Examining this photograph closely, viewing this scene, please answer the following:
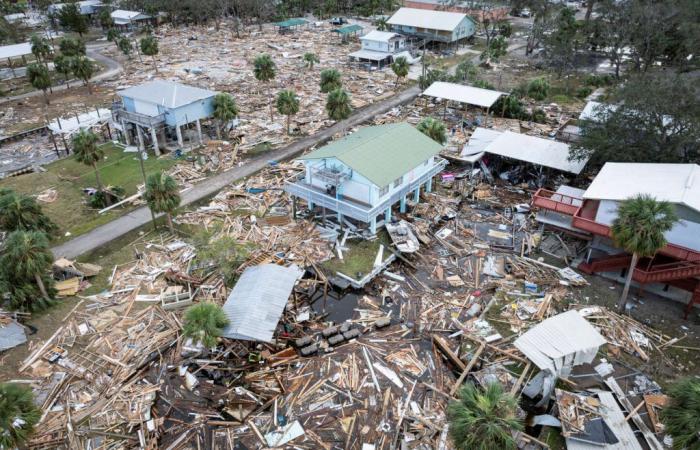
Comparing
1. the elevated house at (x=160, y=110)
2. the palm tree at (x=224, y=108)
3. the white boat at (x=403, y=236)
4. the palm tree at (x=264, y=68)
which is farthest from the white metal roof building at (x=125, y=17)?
the white boat at (x=403, y=236)

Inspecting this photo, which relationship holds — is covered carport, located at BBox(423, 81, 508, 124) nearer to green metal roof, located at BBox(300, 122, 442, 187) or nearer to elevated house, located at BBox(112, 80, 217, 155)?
green metal roof, located at BBox(300, 122, 442, 187)

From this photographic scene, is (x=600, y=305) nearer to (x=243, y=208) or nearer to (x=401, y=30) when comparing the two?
(x=243, y=208)

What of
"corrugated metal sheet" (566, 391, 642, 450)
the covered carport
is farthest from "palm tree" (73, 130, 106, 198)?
"corrugated metal sheet" (566, 391, 642, 450)

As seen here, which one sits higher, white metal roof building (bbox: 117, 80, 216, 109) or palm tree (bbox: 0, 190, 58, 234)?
white metal roof building (bbox: 117, 80, 216, 109)

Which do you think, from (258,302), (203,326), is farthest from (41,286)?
(258,302)

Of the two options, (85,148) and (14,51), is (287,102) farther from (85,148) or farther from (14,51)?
(14,51)

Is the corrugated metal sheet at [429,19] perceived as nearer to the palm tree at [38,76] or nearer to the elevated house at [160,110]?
the elevated house at [160,110]

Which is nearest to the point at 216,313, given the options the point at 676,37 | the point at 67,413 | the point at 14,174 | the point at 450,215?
the point at 67,413
